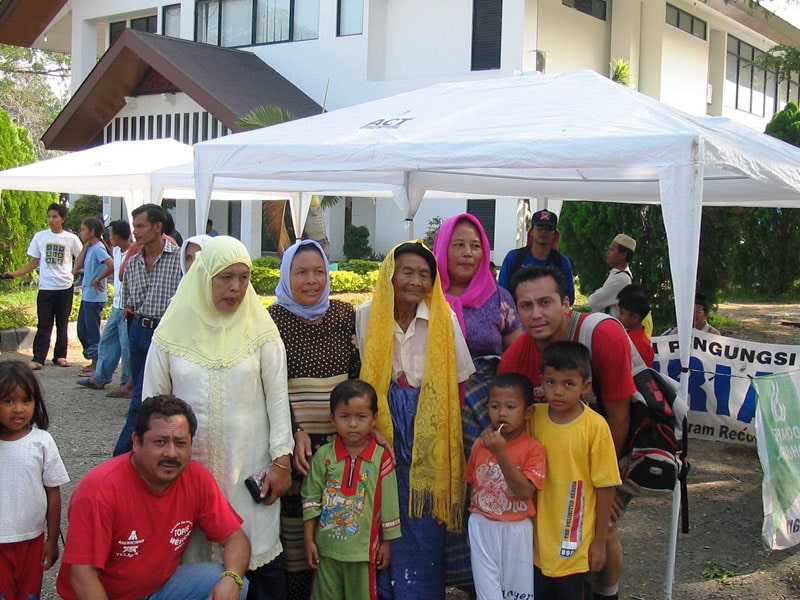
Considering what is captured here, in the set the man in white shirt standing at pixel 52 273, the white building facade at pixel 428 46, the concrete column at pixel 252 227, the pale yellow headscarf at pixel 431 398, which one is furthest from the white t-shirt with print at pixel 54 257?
the concrete column at pixel 252 227

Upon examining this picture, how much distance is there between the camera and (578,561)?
3.16m

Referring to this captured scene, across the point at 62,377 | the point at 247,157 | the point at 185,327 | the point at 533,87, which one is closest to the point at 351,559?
the point at 185,327

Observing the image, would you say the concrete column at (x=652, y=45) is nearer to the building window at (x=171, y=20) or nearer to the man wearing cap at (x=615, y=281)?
the building window at (x=171, y=20)

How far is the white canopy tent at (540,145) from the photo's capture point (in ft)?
12.2

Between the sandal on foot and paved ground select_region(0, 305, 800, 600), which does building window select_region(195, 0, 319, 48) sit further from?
paved ground select_region(0, 305, 800, 600)

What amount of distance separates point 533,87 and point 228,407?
287cm

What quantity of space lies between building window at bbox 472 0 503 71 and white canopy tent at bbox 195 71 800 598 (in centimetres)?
1086

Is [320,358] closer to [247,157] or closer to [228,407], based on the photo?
[228,407]

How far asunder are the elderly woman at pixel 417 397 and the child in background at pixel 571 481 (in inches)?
17.2

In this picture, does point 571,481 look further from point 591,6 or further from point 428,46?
point 591,6

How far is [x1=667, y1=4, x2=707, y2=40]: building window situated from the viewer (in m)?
20.0

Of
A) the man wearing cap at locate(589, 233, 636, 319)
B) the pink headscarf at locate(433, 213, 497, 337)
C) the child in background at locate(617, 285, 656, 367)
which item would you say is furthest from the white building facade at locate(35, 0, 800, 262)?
the pink headscarf at locate(433, 213, 497, 337)

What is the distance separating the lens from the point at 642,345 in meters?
5.20

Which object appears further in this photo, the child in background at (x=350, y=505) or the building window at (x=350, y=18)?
the building window at (x=350, y=18)
